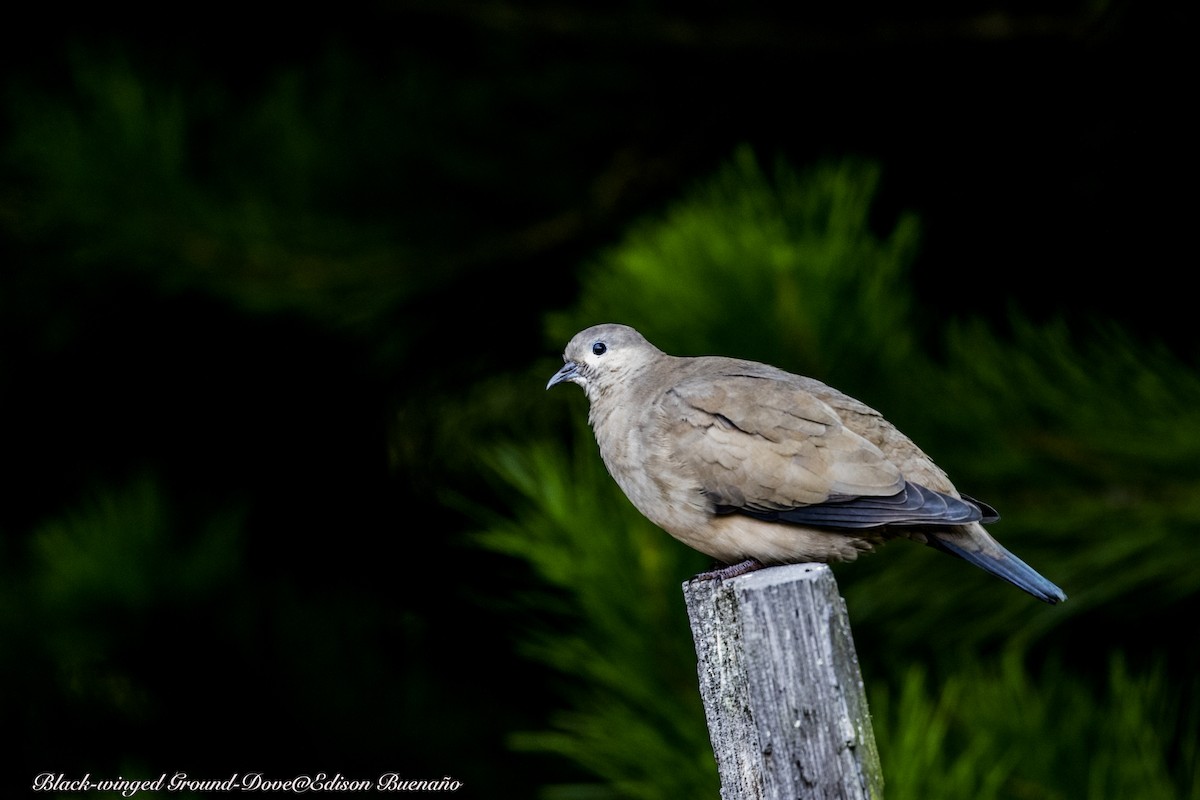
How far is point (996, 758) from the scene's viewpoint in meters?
2.34

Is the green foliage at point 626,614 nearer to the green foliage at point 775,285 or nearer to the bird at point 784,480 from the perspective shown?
the bird at point 784,480

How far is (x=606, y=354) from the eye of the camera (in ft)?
8.87

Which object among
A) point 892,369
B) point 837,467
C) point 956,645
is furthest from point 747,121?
point 837,467

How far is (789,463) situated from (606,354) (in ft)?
2.27

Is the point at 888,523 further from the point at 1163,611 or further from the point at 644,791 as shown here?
the point at 1163,611

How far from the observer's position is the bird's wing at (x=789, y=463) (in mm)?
2055

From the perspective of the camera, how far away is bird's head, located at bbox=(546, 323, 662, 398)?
105 inches

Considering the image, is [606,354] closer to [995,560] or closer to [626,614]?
[626,614]

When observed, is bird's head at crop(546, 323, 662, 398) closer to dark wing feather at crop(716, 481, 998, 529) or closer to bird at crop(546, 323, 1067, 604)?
bird at crop(546, 323, 1067, 604)

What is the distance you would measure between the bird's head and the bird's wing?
415mm

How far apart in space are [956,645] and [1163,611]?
1.62 ft

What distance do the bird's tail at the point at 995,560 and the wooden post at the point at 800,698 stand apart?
0.56m

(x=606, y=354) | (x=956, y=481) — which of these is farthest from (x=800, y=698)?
(x=606, y=354)

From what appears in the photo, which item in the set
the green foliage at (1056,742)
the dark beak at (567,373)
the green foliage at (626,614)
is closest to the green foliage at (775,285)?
the dark beak at (567,373)
